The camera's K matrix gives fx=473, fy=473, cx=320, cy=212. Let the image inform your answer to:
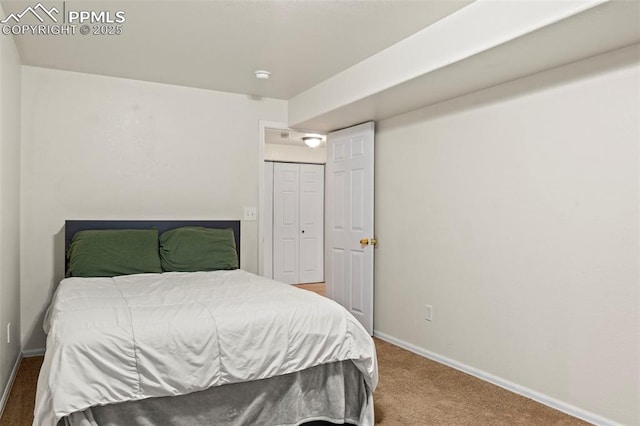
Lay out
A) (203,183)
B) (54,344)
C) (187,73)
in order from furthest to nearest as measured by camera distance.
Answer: (203,183) < (187,73) < (54,344)

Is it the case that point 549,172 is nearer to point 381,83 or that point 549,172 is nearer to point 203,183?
point 381,83

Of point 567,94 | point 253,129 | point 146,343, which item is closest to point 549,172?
point 567,94

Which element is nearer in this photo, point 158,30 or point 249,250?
point 158,30

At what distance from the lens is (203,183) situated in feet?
14.3

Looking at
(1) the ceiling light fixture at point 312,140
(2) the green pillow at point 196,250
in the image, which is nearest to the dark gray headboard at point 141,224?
(2) the green pillow at point 196,250

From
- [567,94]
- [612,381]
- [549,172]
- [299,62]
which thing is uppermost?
[299,62]

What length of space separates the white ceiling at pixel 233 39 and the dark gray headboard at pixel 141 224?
48.1 inches

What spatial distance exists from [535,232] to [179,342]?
85.1 inches

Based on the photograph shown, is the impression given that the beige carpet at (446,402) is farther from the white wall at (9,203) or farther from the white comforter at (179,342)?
the white wall at (9,203)

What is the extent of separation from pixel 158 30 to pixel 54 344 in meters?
1.97

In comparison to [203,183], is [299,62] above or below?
above

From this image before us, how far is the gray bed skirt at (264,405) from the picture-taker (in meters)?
2.02

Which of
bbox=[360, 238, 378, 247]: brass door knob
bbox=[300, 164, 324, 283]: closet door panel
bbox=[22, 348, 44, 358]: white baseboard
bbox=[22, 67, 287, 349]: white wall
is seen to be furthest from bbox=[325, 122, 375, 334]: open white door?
bbox=[22, 348, 44, 358]: white baseboard

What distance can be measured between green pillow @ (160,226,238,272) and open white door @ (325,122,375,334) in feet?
3.86
